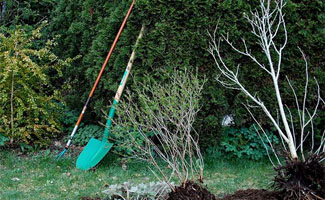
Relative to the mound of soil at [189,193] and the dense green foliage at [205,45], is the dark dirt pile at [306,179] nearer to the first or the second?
the mound of soil at [189,193]

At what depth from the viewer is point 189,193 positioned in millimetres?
3992

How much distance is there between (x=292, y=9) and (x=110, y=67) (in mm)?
2444

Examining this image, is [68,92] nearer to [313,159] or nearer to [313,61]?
[313,61]

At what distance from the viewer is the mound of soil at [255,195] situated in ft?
13.8

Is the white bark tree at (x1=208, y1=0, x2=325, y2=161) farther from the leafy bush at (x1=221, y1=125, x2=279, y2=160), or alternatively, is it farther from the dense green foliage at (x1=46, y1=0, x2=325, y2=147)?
the leafy bush at (x1=221, y1=125, x2=279, y2=160)

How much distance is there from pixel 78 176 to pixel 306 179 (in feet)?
8.60

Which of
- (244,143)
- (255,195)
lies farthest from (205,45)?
(255,195)

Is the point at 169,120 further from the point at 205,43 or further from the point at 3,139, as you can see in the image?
the point at 3,139

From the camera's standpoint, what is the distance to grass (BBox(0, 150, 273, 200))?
Answer: 4.91m

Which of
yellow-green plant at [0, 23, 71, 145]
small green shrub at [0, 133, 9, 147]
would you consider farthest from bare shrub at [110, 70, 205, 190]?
small green shrub at [0, 133, 9, 147]

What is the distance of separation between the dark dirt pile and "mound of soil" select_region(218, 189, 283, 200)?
7.5 inches

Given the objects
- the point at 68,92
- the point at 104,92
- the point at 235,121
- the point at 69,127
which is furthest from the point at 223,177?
the point at 68,92

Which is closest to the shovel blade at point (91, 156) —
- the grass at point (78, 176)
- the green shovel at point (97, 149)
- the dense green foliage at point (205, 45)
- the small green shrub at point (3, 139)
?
the green shovel at point (97, 149)

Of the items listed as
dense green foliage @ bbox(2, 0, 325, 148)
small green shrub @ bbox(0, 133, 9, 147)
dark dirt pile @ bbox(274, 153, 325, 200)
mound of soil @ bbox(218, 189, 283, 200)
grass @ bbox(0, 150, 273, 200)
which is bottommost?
grass @ bbox(0, 150, 273, 200)
